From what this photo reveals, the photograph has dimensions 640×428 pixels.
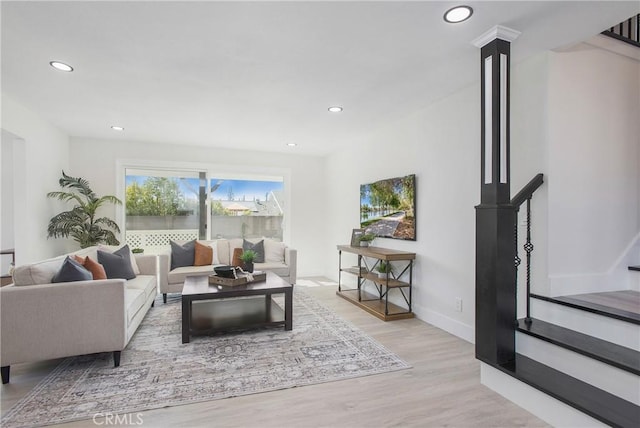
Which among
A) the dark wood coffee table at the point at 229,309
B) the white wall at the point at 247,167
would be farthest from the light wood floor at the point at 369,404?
the white wall at the point at 247,167

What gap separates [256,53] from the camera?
2482mm

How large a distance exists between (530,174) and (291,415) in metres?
Answer: 2.48

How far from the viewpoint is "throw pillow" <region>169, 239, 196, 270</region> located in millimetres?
4695

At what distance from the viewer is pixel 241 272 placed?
3824mm

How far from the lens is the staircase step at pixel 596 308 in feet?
6.38

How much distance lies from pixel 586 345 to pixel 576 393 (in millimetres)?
315

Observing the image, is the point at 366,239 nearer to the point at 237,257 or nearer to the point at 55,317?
the point at 237,257

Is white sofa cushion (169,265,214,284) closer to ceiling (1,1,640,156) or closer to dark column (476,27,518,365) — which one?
ceiling (1,1,640,156)

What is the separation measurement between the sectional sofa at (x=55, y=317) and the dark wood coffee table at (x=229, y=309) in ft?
1.97

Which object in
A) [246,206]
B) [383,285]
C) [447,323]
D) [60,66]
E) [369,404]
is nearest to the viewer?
[369,404]

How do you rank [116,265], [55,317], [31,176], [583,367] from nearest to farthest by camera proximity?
1. [583,367]
2. [55,317]
3. [116,265]
4. [31,176]

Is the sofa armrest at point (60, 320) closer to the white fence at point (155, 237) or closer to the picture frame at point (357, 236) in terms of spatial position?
the picture frame at point (357, 236)

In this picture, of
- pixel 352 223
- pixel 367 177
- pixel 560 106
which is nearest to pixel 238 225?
pixel 352 223

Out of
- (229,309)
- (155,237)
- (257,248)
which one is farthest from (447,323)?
(155,237)
